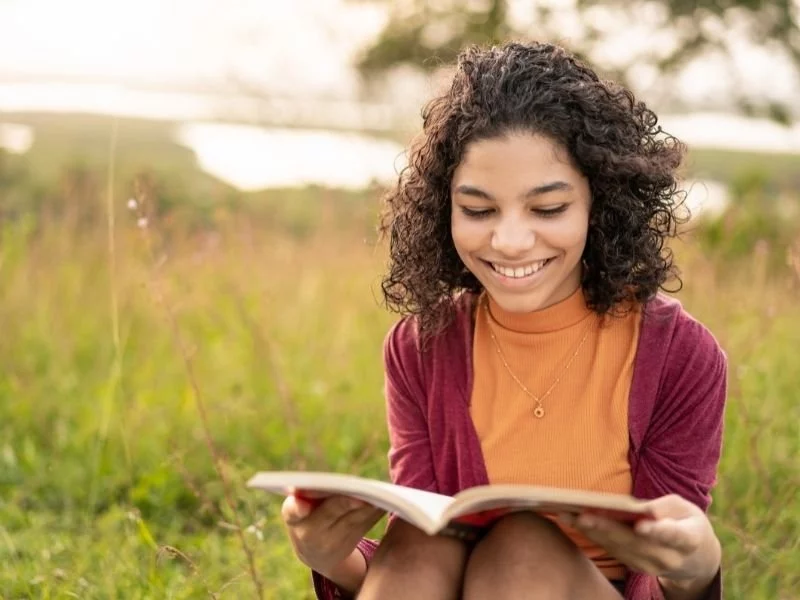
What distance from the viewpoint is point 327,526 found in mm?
2037

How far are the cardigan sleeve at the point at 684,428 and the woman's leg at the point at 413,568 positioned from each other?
338mm

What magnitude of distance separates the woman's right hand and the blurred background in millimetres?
365

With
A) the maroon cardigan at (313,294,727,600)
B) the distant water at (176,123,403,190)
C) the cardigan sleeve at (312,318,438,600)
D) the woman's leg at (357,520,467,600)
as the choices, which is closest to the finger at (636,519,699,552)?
the maroon cardigan at (313,294,727,600)

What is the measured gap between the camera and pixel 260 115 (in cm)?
562

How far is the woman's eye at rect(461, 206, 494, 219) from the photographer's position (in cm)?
218

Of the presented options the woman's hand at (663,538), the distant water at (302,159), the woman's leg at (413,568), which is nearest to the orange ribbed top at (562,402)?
the woman's leg at (413,568)

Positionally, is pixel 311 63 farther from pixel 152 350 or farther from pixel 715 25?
pixel 715 25

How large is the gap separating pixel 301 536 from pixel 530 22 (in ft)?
23.9

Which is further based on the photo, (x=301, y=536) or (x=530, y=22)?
(x=530, y=22)

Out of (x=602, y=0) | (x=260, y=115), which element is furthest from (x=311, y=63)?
(x=602, y=0)

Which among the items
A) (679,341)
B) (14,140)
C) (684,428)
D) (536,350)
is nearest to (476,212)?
(536,350)

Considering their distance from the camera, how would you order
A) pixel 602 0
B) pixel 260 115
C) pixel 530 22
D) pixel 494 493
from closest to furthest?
pixel 494 493 → pixel 260 115 → pixel 530 22 → pixel 602 0

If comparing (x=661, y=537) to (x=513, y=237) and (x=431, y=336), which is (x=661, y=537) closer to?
(x=513, y=237)

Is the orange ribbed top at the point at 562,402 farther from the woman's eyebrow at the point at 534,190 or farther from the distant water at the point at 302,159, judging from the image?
the distant water at the point at 302,159
